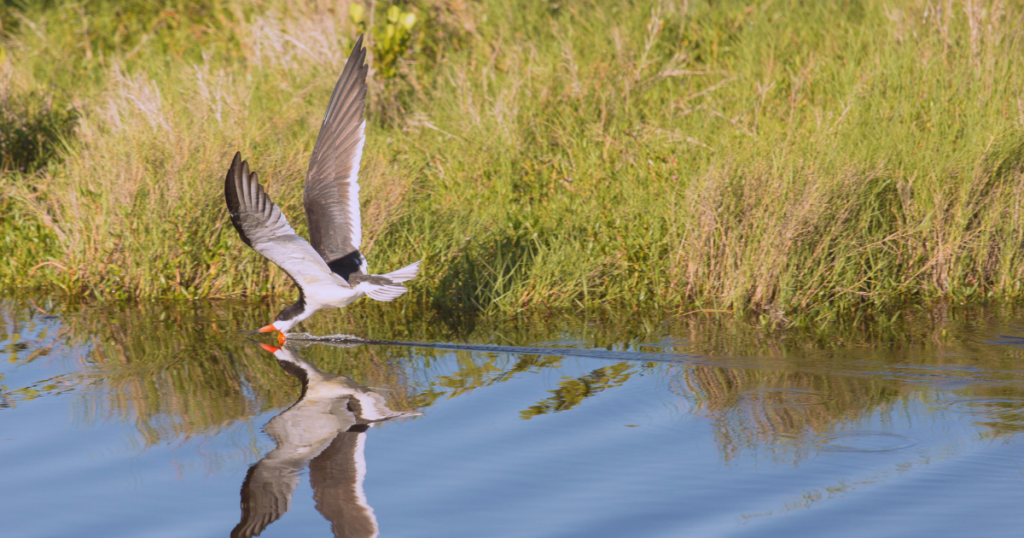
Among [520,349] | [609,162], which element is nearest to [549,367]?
[520,349]

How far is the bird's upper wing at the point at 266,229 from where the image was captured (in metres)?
4.90

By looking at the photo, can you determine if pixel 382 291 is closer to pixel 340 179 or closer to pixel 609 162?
pixel 340 179

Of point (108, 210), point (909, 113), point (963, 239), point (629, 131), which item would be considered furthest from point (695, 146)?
point (108, 210)

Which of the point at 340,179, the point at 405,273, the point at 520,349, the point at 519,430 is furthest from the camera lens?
the point at 340,179

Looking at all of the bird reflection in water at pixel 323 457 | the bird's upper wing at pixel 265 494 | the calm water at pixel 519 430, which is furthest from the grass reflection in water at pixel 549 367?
the bird's upper wing at pixel 265 494

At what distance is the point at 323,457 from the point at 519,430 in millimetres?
823

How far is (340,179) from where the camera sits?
5871 mm

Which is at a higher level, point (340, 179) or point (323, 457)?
point (340, 179)

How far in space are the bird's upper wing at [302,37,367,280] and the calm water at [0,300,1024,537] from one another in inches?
22.1

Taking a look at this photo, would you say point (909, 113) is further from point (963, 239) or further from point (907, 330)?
point (907, 330)

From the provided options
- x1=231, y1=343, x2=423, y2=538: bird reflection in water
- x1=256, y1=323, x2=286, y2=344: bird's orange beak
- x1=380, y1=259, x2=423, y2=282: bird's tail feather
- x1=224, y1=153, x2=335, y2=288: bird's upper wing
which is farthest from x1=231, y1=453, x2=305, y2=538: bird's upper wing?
x1=256, y1=323, x2=286, y2=344: bird's orange beak

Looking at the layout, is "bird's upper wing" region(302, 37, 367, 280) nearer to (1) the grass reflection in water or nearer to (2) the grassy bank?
(1) the grass reflection in water

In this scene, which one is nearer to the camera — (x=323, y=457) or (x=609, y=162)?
(x=323, y=457)

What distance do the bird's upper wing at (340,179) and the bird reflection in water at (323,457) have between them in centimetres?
74
